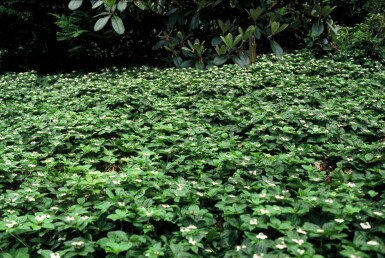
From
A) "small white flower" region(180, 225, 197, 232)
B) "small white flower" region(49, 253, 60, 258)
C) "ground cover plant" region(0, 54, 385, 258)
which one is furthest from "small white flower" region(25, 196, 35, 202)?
"small white flower" region(180, 225, 197, 232)

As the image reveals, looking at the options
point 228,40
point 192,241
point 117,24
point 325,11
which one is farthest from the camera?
point 325,11

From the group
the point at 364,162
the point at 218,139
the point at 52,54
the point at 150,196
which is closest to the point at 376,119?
the point at 364,162

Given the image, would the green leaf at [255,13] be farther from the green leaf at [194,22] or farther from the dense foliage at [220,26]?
the green leaf at [194,22]

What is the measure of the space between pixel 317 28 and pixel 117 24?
9.36 feet

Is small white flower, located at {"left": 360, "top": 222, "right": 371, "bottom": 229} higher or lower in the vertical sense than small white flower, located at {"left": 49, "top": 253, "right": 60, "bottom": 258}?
higher

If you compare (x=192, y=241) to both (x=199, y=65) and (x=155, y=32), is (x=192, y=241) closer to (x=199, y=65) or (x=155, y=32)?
(x=199, y=65)

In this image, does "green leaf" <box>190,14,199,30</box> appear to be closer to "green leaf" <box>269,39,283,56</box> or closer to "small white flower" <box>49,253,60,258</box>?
"green leaf" <box>269,39,283,56</box>

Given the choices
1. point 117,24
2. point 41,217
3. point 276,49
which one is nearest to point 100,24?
point 117,24

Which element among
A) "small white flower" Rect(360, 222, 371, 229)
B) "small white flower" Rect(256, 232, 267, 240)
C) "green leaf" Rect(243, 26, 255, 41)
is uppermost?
"green leaf" Rect(243, 26, 255, 41)

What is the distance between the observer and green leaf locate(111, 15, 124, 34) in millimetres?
5152

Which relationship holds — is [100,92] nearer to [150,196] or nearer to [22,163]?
[22,163]

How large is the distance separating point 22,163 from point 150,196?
1.00 m

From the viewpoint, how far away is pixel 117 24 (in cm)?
518

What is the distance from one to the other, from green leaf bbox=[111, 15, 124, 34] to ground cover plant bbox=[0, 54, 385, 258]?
0.99 meters
